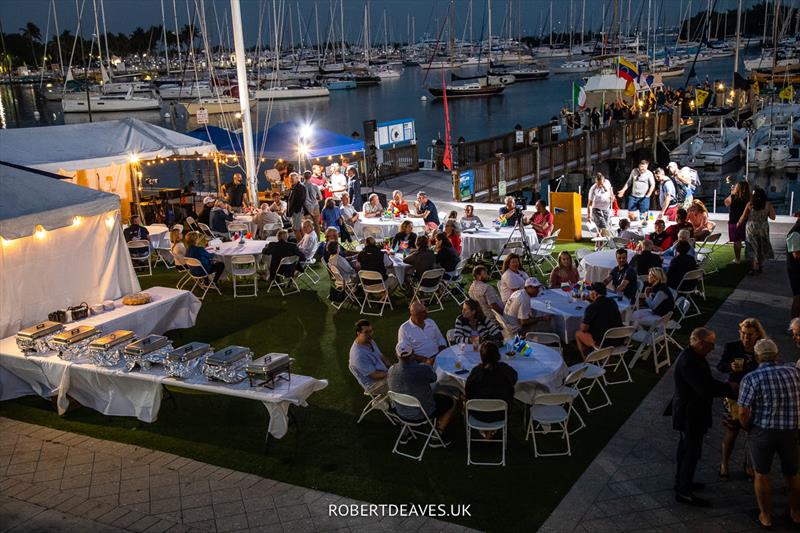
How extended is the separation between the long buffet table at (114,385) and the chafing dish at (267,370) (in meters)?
0.07

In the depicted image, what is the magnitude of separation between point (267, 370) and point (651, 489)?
11.3 ft

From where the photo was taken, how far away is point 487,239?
12.1m

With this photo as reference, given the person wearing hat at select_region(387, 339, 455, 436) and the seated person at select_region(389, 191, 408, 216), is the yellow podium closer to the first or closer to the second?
the seated person at select_region(389, 191, 408, 216)

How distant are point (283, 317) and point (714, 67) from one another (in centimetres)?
9764

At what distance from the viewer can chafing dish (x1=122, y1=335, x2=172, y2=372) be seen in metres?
7.18

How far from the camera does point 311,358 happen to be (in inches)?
351

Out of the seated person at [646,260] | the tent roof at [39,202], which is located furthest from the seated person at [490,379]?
the tent roof at [39,202]

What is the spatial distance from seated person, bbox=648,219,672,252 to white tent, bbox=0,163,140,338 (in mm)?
8071

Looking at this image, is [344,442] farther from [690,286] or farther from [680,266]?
[690,286]

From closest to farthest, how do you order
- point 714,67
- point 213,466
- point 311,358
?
point 213,466, point 311,358, point 714,67

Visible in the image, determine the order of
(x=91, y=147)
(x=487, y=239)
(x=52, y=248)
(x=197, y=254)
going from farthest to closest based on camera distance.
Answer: (x=91, y=147) → (x=487, y=239) → (x=197, y=254) → (x=52, y=248)

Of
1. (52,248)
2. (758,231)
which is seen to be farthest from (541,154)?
(52,248)

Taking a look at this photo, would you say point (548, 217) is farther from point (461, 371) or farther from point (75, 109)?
point (75, 109)

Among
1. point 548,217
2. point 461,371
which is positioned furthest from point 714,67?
point 461,371
